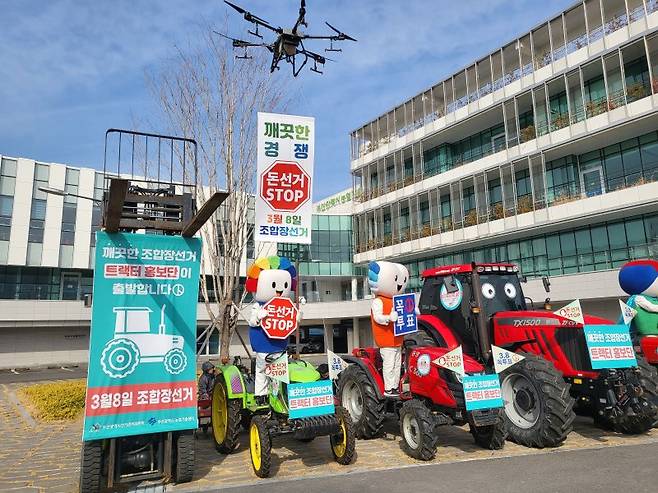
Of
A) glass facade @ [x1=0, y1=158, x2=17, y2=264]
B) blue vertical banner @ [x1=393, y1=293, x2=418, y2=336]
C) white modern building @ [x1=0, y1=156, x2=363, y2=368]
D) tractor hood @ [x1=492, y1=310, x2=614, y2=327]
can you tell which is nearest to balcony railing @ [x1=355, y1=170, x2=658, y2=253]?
white modern building @ [x1=0, y1=156, x2=363, y2=368]

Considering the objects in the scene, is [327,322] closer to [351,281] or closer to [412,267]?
[351,281]

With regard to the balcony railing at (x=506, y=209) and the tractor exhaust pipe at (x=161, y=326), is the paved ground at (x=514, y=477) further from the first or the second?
the balcony railing at (x=506, y=209)

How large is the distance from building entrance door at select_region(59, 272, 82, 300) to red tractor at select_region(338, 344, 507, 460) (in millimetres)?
33612

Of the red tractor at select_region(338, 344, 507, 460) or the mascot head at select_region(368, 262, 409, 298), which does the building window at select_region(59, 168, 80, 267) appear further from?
the mascot head at select_region(368, 262, 409, 298)

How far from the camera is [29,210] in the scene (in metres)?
35.0

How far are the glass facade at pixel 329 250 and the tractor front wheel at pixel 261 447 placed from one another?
102ft

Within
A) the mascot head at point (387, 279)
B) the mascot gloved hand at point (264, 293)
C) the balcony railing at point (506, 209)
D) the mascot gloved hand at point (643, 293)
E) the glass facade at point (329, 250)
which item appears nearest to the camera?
the mascot gloved hand at point (264, 293)

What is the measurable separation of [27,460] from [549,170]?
950 inches

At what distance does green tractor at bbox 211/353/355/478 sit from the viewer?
6.05 meters

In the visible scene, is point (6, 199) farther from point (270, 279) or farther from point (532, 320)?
point (532, 320)

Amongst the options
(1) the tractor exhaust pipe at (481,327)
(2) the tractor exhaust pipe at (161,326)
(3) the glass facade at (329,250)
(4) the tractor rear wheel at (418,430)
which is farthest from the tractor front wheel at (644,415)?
(3) the glass facade at (329,250)

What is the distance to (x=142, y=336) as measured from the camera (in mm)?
5766

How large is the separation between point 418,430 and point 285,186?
393 centimetres

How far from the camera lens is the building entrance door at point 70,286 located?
3578 centimetres
